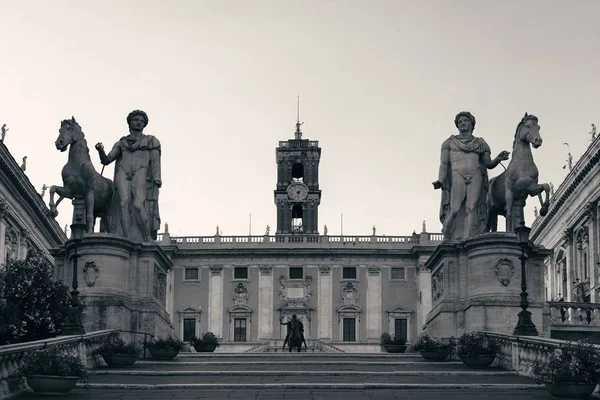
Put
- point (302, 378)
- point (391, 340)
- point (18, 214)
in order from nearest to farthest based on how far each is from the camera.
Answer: point (302, 378)
point (391, 340)
point (18, 214)

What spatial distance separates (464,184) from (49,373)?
16.0m

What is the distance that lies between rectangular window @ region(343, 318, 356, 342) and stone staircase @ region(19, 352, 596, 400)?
6583 cm

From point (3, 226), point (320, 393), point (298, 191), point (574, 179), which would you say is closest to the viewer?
point (320, 393)

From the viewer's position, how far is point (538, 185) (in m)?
30.0

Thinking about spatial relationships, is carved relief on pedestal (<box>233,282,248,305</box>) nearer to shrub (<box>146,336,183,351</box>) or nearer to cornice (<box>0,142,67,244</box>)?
cornice (<box>0,142,67,244</box>)

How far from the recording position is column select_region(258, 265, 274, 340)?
92562 millimetres

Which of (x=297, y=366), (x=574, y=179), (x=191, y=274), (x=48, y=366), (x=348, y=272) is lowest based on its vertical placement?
(x=297, y=366)

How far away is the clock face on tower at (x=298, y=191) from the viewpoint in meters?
106

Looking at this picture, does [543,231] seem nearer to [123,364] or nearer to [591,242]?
[591,242]

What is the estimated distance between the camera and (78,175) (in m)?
30.4

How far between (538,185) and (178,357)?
10.9 metres

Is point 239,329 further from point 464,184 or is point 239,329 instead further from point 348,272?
point 464,184

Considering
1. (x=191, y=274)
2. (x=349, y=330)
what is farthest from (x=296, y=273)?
(x=191, y=274)

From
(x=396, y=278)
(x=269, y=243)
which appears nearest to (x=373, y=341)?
(x=396, y=278)
